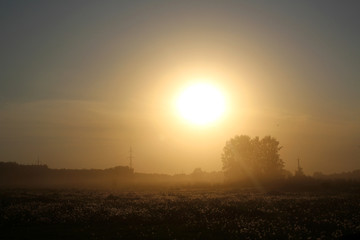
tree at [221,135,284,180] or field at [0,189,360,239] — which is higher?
tree at [221,135,284,180]

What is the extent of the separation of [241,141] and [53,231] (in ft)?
342

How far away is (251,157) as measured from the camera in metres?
122

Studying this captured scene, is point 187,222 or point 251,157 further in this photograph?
point 251,157

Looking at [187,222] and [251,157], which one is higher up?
[251,157]

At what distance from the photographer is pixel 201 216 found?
99.9 feet

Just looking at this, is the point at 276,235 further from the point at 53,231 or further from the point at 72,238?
the point at 53,231

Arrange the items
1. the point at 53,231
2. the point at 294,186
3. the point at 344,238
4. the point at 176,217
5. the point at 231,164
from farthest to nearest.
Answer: the point at 231,164, the point at 294,186, the point at 176,217, the point at 53,231, the point at 344,238

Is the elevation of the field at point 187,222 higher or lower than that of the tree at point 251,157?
lower

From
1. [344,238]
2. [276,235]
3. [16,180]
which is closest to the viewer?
[344,238]

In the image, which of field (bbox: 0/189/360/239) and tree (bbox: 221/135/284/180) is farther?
tree (bbox: 221/135/284/180)

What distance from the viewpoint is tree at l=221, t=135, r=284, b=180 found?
120m

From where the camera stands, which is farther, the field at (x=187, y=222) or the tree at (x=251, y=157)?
the tree at (x=251, y=157)

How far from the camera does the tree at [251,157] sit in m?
120

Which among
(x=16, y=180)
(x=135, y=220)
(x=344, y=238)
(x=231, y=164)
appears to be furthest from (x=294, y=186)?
(x=16, y=180)
